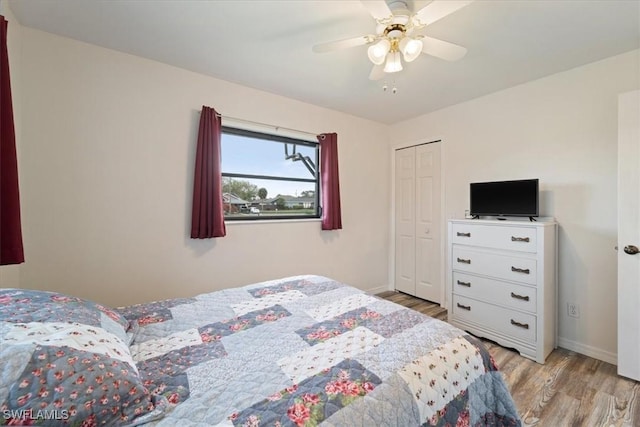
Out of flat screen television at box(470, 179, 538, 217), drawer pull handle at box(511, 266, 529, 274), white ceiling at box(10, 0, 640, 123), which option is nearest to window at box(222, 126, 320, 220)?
white ceiling at box(10, 0, 640, 123)

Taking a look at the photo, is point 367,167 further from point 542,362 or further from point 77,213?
point 77,213

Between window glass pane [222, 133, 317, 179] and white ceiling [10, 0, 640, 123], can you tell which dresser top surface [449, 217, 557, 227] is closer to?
white ceiling [10, 0, 640, 123]

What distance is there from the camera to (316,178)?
3314 millimetres

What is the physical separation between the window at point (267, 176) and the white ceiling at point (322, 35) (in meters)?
0.62

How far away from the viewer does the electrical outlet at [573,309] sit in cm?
229

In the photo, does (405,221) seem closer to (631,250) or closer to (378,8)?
(631,250)

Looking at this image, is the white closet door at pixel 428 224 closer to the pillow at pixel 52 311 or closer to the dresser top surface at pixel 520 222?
the dresser top surface at pixel 520 222

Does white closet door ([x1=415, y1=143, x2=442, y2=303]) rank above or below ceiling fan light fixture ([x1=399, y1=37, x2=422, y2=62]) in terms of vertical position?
below

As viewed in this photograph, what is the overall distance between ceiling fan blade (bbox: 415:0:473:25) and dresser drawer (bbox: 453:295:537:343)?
91.4 inches

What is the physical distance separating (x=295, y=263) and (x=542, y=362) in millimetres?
2327

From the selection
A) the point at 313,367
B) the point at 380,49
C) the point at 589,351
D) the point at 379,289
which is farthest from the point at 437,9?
the point at 379,289

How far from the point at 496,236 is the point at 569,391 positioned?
1166 mm

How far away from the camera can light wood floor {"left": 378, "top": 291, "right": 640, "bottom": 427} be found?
5.13 ft

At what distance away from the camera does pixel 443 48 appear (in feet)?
5.17
